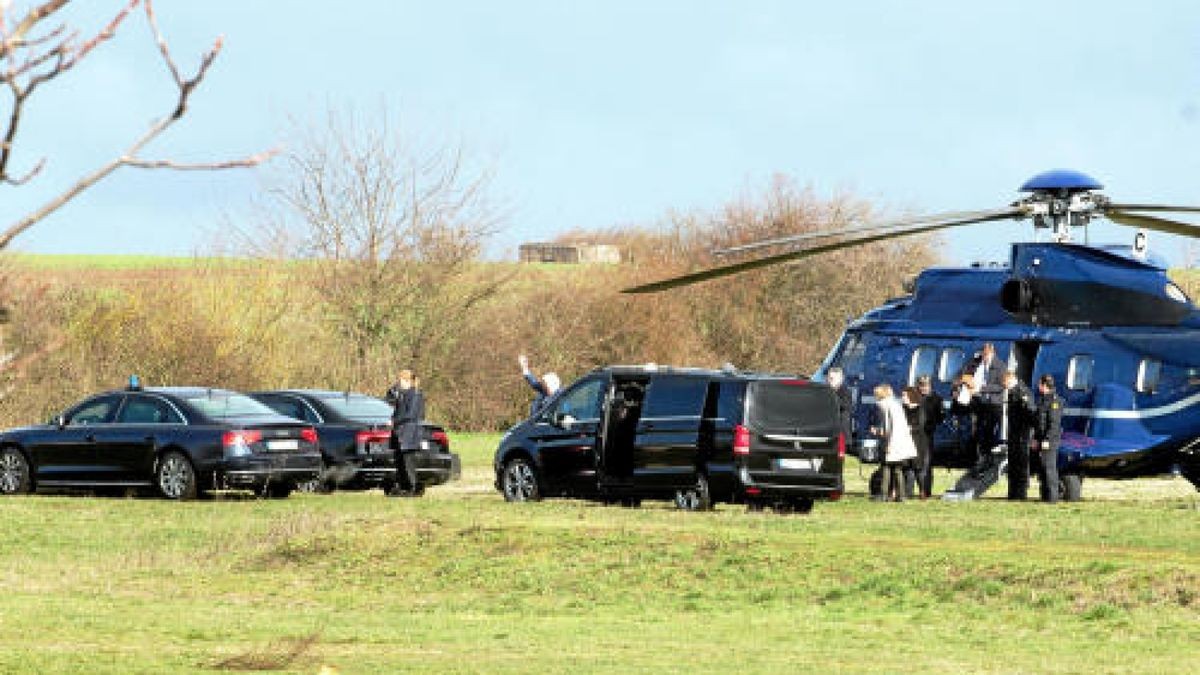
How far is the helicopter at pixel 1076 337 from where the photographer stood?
2830 centimetres

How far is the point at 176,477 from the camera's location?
2906cm

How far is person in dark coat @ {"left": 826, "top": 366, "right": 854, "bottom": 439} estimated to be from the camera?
29297 millimetres

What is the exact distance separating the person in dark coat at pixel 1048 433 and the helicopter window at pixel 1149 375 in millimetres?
1076

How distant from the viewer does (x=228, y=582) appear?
2039 centimetres

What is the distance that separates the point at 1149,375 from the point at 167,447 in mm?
12609

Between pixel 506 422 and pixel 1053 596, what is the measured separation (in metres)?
42.4

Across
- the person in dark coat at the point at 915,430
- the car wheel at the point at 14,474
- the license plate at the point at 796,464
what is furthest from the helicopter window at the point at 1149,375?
the car wheel at the point at 14,474

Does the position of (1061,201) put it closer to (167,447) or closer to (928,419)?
(928,419)

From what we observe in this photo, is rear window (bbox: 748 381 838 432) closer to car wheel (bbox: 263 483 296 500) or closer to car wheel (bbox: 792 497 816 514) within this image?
car wheel (bbox: 792 497 816 514)

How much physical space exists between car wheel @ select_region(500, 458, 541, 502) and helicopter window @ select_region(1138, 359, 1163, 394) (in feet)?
25.6

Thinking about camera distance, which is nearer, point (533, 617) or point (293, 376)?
point (533, 617)

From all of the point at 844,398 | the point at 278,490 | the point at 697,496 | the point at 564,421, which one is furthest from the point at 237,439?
the point at 844,398

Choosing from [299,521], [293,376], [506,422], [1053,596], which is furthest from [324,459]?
[506,422]

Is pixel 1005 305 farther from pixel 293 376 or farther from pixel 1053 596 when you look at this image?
pixel 293 376
